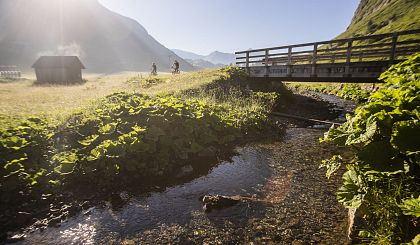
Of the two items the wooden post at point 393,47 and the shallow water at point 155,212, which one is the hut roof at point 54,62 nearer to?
the shallow water at point 155,212

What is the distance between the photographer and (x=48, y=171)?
7.89 m

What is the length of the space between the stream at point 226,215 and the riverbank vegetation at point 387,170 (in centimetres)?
120

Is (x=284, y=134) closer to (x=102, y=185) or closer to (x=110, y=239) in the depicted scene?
(x=102, y=185)

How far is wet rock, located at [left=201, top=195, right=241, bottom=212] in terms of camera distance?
6655 mm

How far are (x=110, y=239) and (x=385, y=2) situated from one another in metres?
194

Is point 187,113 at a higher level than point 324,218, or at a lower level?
higher

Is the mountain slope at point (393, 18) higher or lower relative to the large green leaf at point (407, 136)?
higher

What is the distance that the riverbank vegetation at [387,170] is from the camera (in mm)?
3871

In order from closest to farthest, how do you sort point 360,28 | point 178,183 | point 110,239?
point 110,239, point 178,183, point 360,28

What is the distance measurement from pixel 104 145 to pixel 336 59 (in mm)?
17502

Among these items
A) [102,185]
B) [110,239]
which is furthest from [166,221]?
[102,185]

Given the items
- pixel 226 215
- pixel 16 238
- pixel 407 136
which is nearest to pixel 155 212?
pixel 226 215

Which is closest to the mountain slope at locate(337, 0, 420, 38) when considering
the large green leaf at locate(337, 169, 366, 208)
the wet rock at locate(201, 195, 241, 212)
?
the wet rock at locate(201, 195, 241, 212)

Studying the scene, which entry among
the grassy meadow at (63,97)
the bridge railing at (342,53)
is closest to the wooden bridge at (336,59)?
the bridge railing at (342,53)
